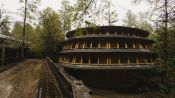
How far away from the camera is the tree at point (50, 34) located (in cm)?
4822

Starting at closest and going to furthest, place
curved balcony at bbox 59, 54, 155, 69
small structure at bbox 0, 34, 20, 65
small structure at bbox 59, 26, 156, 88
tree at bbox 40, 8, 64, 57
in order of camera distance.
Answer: small structure at bbox 59, 26, 156, 88, curved balcony at bbox 59, 54, 155, 69, small structure at bbox 0, 34, 20, 65, tree at bbox 40, 8, 64, 57

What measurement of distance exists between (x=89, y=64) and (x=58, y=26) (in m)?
27.4

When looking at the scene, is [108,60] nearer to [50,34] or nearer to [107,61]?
[107,61]

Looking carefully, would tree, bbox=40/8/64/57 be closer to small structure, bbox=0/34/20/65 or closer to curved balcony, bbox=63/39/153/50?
small structure, bbox=0/34/20/65

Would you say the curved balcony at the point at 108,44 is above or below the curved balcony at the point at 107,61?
above

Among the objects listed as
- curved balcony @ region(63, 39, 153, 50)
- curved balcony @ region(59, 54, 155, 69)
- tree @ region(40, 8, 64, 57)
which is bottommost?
curved balcony @ region(59, 54, 155, 69)

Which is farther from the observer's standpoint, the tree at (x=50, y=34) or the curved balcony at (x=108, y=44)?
the tree at (x=50, y=34)

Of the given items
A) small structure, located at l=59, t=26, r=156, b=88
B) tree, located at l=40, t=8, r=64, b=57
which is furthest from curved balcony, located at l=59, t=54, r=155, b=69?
tree, located at l=40, t=8, r=64, b=57

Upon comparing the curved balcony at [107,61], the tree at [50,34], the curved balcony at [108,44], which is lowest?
the curved balcony at [107,61]

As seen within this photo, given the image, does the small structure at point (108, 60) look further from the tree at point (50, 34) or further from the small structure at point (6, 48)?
the tree at point (50, 34)

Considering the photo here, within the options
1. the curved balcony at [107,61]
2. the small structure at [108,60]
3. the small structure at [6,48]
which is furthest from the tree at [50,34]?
the curved balcony at [107,61]

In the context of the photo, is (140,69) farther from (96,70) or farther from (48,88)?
(48,88)

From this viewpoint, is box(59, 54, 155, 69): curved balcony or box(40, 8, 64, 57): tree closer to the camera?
box(59, 54, 155, 69): curved balcony

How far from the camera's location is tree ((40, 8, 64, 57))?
48.2 metres
